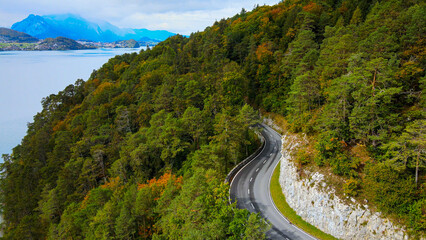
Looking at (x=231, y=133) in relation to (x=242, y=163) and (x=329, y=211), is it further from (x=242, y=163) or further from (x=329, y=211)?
(x=329, y=211)

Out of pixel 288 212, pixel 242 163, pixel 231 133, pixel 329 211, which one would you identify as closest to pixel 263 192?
pixel 288 212

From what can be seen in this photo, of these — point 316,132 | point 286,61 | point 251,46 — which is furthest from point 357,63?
point 251,46

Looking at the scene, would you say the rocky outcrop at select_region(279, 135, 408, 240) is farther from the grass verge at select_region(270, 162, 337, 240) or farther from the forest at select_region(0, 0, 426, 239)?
the forest at select_region(0, 0, 426, 239)

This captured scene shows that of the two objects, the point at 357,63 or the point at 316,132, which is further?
the point at 316,132

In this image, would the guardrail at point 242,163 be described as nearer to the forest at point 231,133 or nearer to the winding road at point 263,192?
the winding road at point 263,192

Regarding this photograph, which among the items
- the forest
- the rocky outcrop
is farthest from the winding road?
the forest

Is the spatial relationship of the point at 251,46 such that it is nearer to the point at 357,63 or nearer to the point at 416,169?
the point at 357,63
